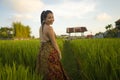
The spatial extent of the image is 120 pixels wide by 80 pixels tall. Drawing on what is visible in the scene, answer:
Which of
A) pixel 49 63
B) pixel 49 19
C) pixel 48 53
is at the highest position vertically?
pixel 49 19

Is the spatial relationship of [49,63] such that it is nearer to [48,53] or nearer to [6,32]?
[48,53]

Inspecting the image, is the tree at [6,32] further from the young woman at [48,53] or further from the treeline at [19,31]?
the young woman at [48,53]

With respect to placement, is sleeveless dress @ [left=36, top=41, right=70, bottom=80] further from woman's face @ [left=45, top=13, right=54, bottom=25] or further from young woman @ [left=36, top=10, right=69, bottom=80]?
woman's face @ [left=45, top=13, right=54, bottom=25]

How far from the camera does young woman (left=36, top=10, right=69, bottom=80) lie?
159 inches

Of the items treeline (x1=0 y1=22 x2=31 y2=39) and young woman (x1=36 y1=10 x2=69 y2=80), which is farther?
treeline (x1=0 y1=22 x2=31 y2=39)

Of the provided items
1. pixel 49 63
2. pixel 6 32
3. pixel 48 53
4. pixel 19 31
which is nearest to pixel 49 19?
pixel 48 53

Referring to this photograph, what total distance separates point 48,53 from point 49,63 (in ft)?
0.52

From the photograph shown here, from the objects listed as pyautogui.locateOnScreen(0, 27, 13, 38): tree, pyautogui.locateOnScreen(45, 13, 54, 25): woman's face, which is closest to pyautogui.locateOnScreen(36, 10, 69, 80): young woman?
pyautogui.locateOnScreen(45, 13, 54, 25): woman's face

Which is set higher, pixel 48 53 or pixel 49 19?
pixel 49 19

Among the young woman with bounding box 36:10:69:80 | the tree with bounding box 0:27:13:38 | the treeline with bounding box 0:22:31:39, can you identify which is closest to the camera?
the young woman with bounding box 36:10:69:80

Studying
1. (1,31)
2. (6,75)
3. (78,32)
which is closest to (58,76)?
(6,75)

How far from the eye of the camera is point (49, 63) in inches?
162

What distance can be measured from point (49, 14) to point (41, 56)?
2.21 ft

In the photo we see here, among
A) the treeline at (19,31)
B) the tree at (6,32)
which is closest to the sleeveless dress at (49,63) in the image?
the treeline at (19,31)
